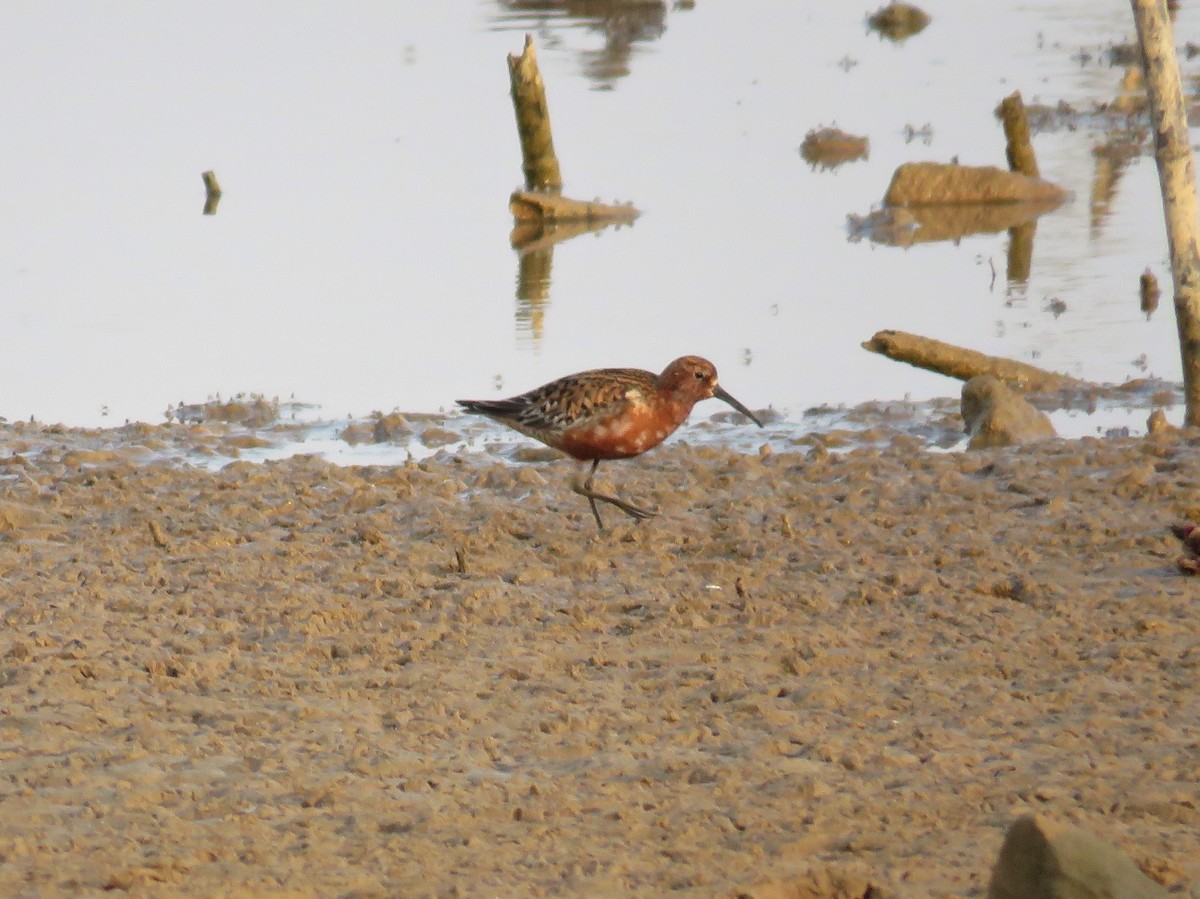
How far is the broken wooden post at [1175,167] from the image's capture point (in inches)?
397

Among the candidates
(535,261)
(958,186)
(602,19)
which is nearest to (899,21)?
(602,19)

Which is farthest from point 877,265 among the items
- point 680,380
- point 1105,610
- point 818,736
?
point 818,736

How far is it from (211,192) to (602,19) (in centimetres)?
1590

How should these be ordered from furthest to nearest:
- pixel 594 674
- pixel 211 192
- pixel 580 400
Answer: pixel 211 192, pixel 580 400, pixel 594 674

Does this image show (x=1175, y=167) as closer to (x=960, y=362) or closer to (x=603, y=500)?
(x=960, y=362)

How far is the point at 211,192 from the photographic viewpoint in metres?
20.6

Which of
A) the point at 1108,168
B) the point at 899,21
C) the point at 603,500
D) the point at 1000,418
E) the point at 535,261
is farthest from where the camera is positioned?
the point at 899,21

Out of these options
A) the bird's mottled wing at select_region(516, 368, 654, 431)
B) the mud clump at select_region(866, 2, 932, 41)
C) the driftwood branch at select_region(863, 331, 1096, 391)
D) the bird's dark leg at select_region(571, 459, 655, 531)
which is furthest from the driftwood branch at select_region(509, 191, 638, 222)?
the mud clump at select_region(866, 2, 932, 41)

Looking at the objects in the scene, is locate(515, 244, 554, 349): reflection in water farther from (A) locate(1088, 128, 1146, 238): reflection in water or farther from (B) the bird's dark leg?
(A) locate(1088, 128, 1146, 238): reflection in water

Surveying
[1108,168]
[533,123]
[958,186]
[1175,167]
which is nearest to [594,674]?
[1175,167]

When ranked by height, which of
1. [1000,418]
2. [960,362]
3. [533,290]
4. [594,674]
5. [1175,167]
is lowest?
[594,674]

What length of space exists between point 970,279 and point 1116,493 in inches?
289

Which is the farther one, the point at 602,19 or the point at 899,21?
the point at 602,19

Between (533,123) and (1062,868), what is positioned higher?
(533,123)
